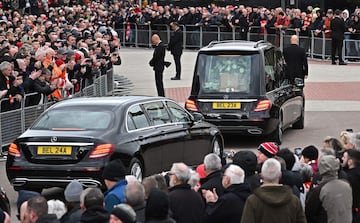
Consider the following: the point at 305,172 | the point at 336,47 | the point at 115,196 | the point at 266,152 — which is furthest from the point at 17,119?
the point at 336,47

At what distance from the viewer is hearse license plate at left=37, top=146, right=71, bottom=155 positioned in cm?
1307

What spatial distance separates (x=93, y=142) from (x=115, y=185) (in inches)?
142

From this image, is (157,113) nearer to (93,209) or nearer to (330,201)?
(330,201)

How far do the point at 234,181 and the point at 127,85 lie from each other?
71.6ft

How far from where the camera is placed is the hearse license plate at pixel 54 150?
1307 centimetres

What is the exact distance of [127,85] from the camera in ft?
101

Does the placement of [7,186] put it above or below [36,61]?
below

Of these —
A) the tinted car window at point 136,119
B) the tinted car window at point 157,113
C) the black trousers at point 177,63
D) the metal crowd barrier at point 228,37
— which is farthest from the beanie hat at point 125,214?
the metal crowd barrier at point 228,37

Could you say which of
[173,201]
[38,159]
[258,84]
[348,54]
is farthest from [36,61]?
[348,54]

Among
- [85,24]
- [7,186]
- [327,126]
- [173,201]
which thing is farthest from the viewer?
[85,24]

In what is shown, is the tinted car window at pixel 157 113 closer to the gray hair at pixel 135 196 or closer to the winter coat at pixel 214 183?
the winter coat at pixel 214 183

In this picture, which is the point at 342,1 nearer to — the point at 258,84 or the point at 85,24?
the point at 85,24

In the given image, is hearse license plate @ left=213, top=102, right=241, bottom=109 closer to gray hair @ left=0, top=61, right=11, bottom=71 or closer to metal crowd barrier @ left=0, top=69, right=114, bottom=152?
metal crowd barrier @ left=0, top=69, right=114, bottom=152

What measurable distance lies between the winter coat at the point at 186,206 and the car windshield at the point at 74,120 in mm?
4635
